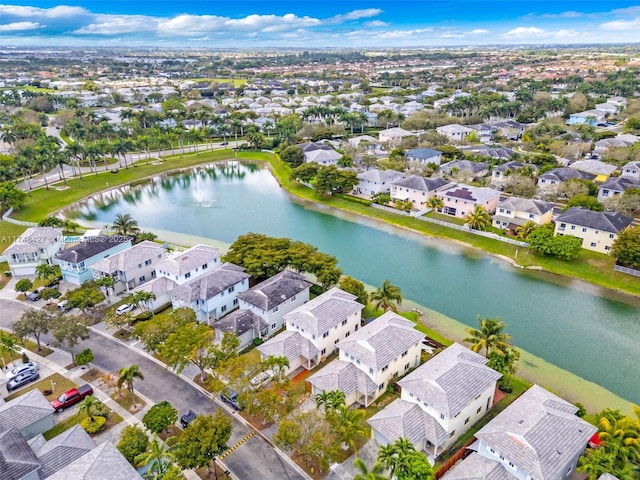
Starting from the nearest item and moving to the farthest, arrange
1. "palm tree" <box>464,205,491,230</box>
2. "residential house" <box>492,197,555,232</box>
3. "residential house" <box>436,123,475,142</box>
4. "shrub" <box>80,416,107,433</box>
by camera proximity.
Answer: "shrub" <box>80,416,107,433</box>, "palm tree" <box>464,205,491,230</box>, "residential house" <box>492,197,555,232</box>, "residential house" <box>436,123,475,142</box>

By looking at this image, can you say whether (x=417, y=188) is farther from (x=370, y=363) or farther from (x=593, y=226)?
(x=370, y=363)

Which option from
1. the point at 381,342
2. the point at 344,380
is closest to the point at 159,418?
the point at 344,380

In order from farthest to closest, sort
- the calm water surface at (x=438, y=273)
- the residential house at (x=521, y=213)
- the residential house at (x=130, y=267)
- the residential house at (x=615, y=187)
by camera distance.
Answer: the residential house at (x=615, y=187), the residential house at (x=521, y=213), the residential house at (x=130, y=267), the calm water surface at (x=438, y=273)

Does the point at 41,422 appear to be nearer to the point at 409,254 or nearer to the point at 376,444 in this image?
the point at 376,444

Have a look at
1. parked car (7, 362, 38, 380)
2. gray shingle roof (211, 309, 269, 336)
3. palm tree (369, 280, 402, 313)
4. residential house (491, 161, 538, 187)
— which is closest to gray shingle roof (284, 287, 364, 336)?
palm tree (369, 280, 402, 313)

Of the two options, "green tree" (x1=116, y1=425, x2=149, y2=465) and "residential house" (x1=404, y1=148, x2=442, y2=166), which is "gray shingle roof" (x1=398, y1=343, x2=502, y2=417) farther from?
"residential house" (x1=404, y1=148, x2=442, y2=166)

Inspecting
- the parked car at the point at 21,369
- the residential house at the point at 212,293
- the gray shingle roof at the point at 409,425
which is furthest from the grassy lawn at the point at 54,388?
the gray shingle roof at the point at 409,425

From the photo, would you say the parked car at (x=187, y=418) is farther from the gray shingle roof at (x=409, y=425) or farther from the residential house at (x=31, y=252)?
the residential house at (x=31, y=252)
